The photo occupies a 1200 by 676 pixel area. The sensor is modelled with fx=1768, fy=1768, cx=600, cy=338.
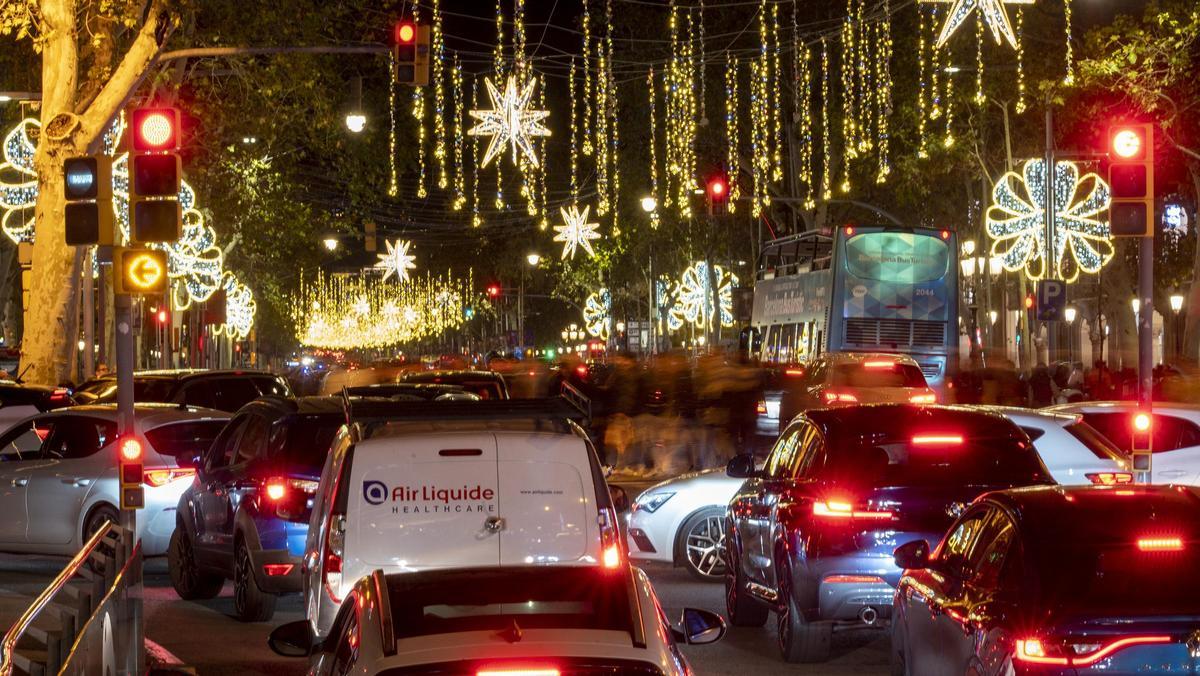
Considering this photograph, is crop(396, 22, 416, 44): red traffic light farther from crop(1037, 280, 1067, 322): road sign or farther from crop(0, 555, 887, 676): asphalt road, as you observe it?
crop(1037, 280, 1067, 322): road sign

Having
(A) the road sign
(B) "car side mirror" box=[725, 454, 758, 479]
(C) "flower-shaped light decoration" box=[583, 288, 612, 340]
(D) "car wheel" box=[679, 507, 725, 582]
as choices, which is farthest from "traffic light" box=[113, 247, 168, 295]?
(C) "flower-shaped light decoration" box=[583, 288, 612, 340]

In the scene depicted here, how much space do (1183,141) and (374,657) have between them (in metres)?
32.7

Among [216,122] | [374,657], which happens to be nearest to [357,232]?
[216,122]

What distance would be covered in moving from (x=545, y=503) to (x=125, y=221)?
26198 millimetres

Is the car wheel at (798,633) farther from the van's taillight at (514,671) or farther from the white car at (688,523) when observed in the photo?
the van's taillight at (514,671)

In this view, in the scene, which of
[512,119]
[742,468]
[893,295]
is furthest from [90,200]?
[893,295]

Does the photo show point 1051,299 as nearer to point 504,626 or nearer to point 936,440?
point 936,440

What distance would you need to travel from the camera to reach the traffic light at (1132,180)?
48.1 ft

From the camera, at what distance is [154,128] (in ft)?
46.3

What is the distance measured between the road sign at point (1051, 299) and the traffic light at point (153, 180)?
65.5ft

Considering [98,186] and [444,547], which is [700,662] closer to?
[444,547]

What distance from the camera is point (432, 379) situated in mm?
22391

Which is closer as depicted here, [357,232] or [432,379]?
[432,379]

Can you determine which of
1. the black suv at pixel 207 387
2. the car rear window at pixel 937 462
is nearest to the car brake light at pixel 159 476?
the black suv at pixel 207 387
